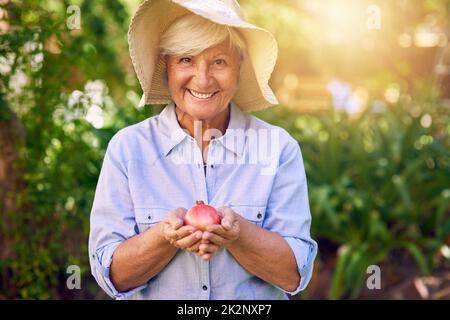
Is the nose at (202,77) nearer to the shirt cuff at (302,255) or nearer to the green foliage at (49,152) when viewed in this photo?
the shirt cuff at (302,255)

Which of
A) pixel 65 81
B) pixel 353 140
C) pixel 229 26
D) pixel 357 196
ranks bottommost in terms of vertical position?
pixel 357 196

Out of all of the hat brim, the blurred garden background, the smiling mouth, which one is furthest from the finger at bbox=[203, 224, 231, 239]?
the blurred garden background

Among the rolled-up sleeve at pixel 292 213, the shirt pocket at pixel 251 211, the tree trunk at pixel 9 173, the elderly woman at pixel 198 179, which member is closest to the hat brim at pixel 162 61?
the elderly woman at pixel 198 179

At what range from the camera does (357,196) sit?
14.6ft

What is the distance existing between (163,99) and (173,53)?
0.77 ft

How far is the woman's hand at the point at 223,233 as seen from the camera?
179cm

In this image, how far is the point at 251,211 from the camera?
2.05 metres

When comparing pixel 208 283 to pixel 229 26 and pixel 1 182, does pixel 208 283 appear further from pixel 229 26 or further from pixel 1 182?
pixel 1 182

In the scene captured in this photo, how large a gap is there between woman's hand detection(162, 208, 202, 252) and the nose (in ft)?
1.34

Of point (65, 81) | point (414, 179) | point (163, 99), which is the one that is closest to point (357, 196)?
point (414, 179)

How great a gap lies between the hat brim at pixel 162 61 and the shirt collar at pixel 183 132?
9 cm
